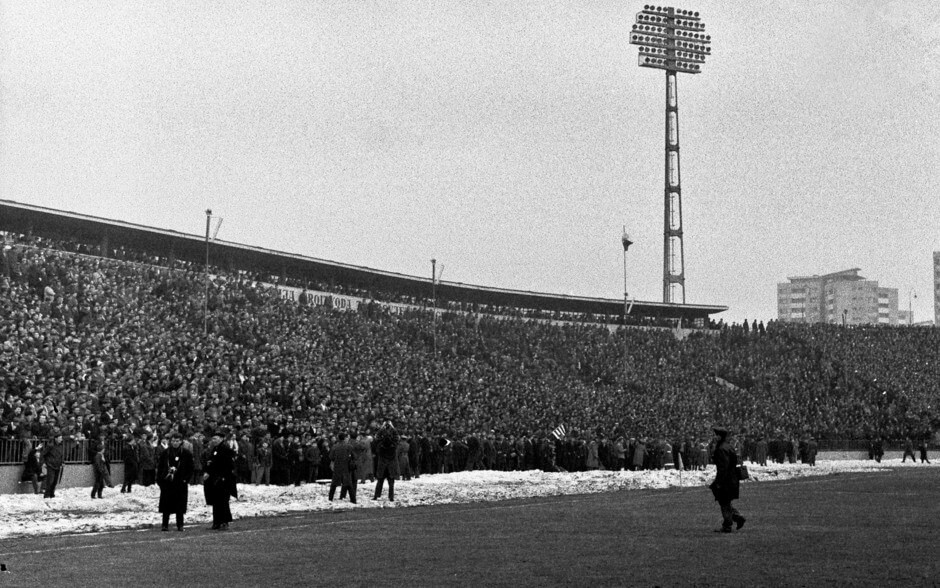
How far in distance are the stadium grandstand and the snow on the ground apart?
1.87 metres

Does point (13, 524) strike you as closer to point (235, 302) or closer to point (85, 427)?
point (85, 427)

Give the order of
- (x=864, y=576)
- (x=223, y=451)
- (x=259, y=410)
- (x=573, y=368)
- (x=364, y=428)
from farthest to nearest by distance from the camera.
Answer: (x=573, y=368) < (x=364, y=428) < (x=259, y=410) < (x=223, y=451) < (x=864, y=576)

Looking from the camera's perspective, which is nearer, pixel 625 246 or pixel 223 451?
pixel 223 451

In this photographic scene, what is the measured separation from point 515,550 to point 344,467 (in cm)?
1204

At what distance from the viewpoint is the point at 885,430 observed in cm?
7125

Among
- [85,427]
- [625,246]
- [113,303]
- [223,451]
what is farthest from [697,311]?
[223,451]

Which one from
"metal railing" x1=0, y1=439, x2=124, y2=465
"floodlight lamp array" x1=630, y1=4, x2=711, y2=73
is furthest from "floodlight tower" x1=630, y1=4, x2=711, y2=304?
"metal railing" x1=0, y1=439, x2=124, y2=465

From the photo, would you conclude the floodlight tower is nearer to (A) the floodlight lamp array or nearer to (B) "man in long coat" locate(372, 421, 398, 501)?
(A) the floodlight lamp array

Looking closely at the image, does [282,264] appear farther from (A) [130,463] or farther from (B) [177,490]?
(B) [177,490]

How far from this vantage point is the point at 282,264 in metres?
64.5

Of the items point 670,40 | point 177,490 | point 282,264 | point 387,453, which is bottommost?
point 177,490

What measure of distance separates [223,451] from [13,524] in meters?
4.05

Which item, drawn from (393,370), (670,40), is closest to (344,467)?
(393,370)

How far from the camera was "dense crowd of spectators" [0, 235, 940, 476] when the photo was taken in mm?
35719
